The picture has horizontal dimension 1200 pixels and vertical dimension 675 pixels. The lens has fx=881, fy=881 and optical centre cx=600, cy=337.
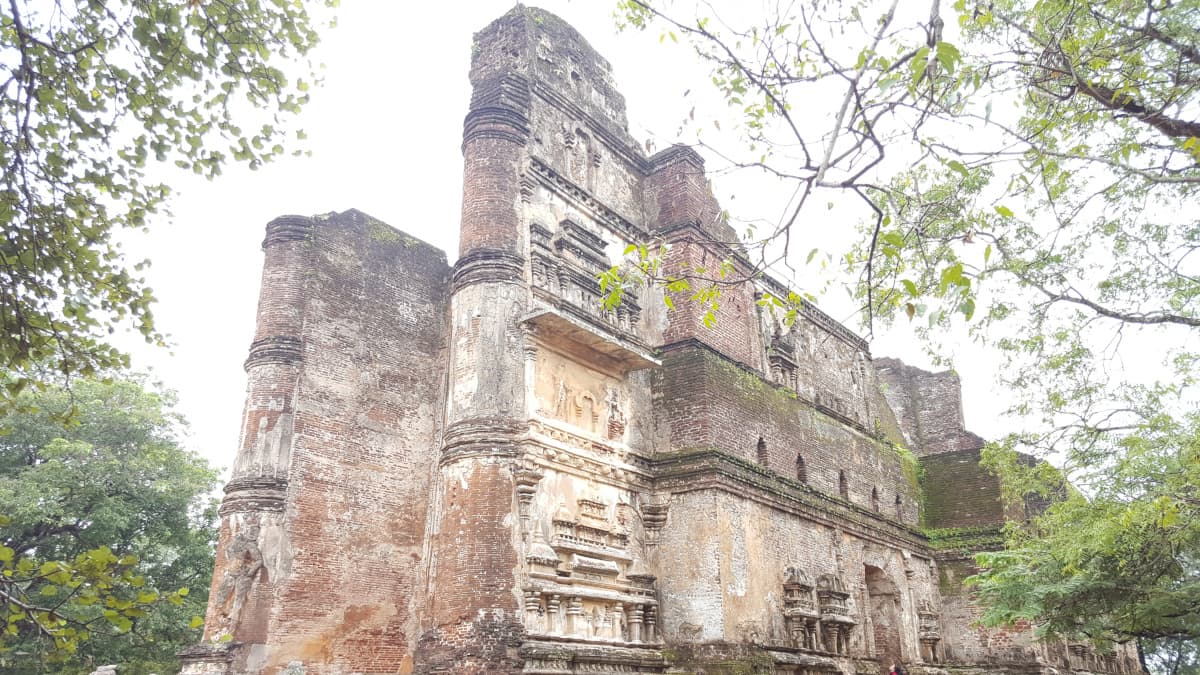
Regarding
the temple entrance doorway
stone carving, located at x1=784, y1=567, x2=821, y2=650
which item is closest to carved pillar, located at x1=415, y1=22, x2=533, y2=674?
stone carving, located at x1=784, y1=567, x2=821, y2=650

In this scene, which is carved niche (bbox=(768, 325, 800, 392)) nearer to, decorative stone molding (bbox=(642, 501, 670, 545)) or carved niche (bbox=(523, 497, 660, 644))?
decorative stone molding (bbox=(642, 501, 670, 545))

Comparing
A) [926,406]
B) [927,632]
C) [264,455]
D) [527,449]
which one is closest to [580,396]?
[527,449]

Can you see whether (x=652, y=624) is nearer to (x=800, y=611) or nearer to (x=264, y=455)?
(x=800, y=611)

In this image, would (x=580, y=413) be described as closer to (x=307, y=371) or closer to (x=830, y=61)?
(x=307, y=371)

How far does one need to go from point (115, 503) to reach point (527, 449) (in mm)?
11577

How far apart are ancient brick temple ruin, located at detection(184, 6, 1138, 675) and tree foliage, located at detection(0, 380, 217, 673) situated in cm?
764

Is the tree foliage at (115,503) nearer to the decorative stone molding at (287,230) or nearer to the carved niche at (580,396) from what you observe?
the decorative stone molding at (287,230)

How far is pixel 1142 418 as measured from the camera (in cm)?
1030

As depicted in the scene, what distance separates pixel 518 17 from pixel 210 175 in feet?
28.0

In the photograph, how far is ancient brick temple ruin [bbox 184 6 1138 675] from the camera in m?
9.98

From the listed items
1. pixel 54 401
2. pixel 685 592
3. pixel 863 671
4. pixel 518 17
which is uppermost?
pixel 518 17

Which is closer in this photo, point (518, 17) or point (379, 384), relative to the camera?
point (379, 384)

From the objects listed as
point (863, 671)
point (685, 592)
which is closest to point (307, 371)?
point (685, 592)

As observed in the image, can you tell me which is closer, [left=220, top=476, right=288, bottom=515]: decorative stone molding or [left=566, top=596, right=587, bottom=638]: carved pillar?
[left=220, top=476, right=288, bottom=515]: decorative stone molding
